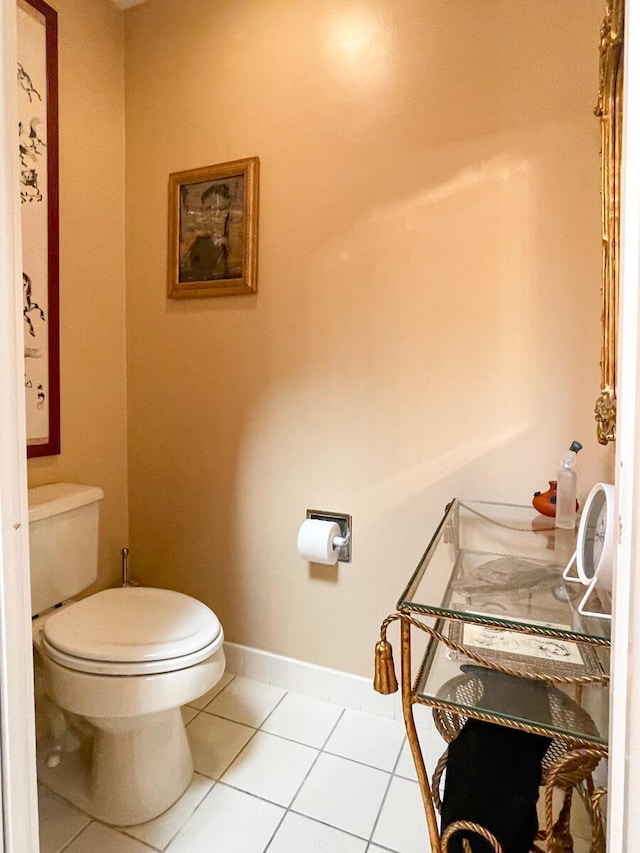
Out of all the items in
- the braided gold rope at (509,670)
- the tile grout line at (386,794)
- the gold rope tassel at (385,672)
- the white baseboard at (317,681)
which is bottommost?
the tile grout line at (386,794)

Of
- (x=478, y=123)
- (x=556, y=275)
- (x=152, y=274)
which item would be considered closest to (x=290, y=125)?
(x=478, y=123)

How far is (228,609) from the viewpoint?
6.31ft

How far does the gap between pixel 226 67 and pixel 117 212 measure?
2.24 ft

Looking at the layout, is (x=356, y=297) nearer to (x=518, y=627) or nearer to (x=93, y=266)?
(x=93, y=266)

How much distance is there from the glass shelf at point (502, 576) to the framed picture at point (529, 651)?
0.03 metres

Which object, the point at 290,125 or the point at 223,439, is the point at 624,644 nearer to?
the point at 223,439

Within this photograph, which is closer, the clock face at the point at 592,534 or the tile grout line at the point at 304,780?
the clock face at the point at 592,534

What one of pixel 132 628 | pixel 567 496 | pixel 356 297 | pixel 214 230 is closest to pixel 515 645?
pixel 567 496

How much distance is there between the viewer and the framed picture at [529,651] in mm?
835

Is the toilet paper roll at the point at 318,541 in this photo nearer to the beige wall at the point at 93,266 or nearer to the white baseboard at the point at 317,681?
the white baseboard at the point at 317,681

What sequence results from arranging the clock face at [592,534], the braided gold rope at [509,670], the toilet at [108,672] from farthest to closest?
the toilet at [108,672], the clock face at [592,534], the braided gold rope at [509,670]

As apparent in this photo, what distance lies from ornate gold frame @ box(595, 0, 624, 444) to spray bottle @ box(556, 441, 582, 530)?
178mm

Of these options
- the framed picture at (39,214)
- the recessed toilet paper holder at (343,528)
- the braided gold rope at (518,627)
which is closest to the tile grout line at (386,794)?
the recessed toilet paper holder at (343,528)

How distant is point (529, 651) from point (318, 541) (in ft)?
2.69
